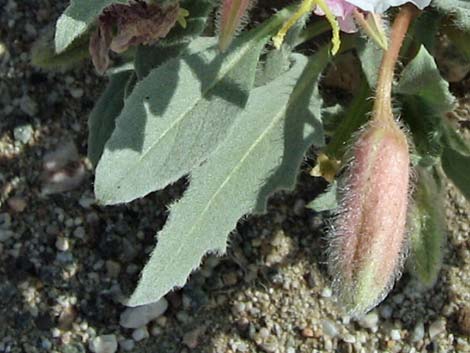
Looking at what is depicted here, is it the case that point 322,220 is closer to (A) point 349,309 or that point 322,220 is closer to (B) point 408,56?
(B) point 408,56

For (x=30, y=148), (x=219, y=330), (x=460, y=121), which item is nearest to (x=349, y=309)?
(x=219, y=330)

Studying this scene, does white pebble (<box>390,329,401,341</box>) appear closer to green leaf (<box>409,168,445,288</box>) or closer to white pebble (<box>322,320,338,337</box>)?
white pebble (<box>322,320,338,337</box>)

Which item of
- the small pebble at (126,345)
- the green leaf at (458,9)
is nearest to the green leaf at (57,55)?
the small pebble at (126,345)

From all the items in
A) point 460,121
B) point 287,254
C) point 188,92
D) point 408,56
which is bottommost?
point 287,254

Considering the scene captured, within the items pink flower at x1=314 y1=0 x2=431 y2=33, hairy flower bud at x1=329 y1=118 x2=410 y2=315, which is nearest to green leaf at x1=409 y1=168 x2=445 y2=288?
hairy flower bud at x1=329 y1=118 x2=410 y2=315

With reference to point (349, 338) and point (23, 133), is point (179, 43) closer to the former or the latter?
point (23, 133)

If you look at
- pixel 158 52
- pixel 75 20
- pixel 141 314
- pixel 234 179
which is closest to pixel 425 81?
pixel 234 179
